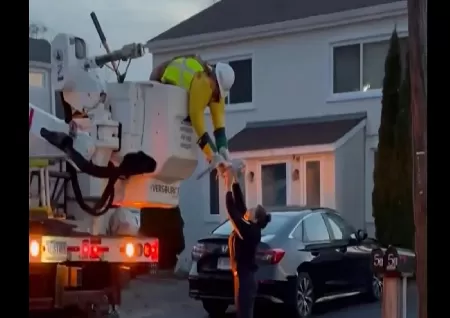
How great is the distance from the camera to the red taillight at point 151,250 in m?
6.90

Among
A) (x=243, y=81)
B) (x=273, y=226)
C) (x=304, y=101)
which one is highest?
(x=243, y=81)

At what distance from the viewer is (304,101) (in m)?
20.0

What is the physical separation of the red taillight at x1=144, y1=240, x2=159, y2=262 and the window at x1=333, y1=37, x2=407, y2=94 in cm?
1274

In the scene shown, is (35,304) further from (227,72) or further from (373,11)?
(373,11)

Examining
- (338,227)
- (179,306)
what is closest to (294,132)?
(338,227)

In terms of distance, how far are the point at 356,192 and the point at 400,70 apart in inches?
116

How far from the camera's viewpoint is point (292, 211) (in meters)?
12.2

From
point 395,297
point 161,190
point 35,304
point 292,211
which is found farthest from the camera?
point 292,211

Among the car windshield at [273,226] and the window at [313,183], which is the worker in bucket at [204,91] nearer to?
the car windshield at [273,226]

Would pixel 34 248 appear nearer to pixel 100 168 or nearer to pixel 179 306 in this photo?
pixel 100 168

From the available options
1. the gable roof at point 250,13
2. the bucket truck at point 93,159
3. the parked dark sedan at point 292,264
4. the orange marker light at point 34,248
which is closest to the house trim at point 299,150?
the gable roof at point 250,13

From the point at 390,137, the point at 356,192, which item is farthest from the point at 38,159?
the point at 356,192

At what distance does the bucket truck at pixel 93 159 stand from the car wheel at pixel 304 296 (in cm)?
504

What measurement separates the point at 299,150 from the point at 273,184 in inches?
51.0
